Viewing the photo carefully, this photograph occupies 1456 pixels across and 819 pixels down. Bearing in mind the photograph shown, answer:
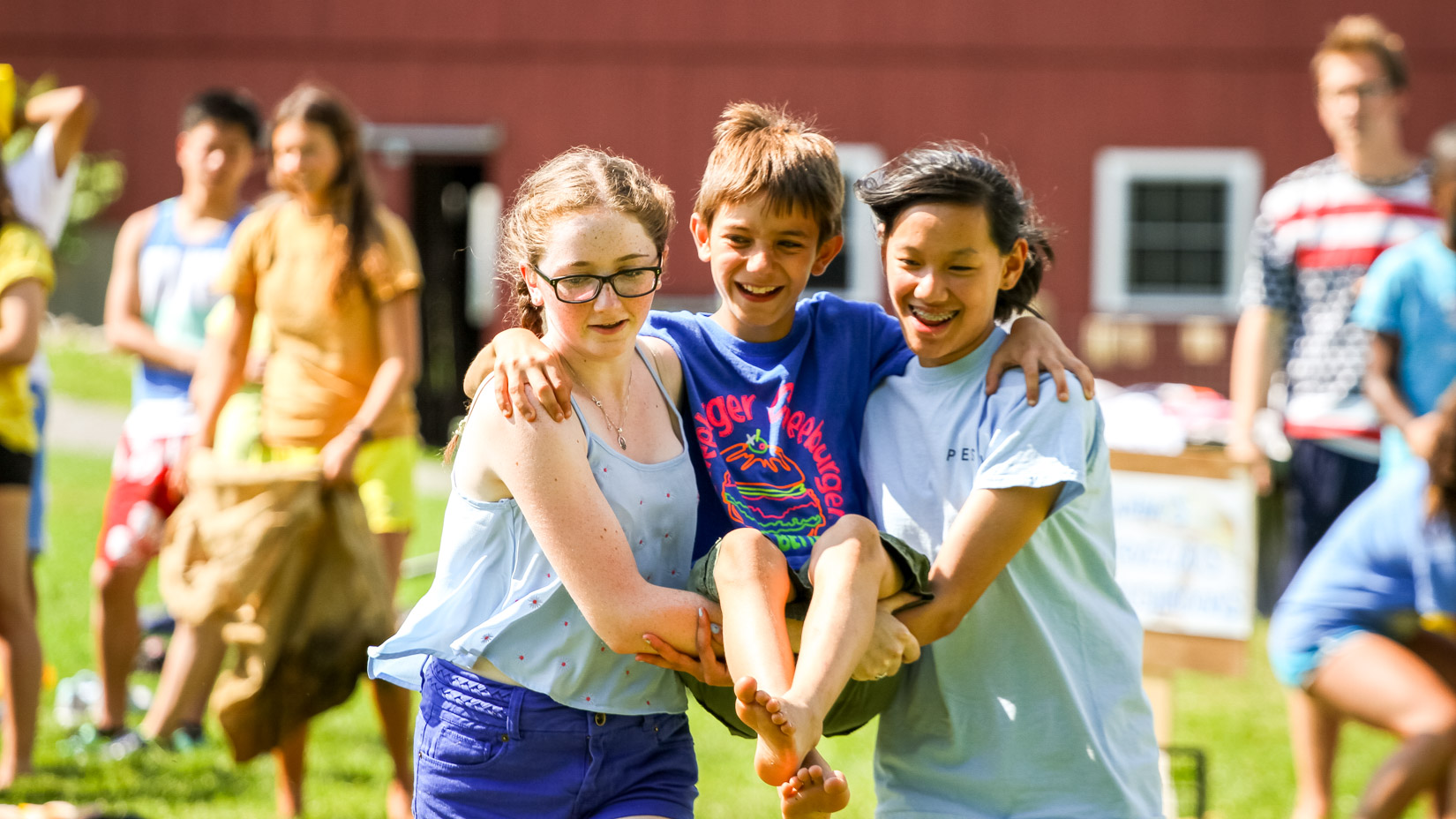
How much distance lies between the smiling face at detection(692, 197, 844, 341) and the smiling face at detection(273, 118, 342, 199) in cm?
207

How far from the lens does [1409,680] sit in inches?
131

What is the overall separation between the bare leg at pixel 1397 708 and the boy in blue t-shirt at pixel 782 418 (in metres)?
1.55

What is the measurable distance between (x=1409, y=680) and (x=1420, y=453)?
93 centimetres

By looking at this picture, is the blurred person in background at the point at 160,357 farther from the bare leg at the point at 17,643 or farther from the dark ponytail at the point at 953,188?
the dark ponytail at the point at 953,188

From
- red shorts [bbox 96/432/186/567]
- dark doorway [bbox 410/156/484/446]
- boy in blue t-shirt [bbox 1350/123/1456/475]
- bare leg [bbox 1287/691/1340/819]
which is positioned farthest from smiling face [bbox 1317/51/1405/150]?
dark doorway [bbox 410/156/484/446]

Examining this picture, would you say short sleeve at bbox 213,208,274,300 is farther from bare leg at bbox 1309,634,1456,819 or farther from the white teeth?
bare leg at bbox 1309,634,1456,819

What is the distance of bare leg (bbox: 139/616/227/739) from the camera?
436 cm

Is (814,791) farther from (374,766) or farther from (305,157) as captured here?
(374,766)

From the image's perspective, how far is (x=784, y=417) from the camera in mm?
2338

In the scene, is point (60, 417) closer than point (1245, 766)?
No

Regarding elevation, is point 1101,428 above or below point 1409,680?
above

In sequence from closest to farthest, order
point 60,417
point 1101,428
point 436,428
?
1. point 1101,428
2. point 60,417
3. point 436,428

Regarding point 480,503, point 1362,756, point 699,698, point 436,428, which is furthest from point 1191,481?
point 436,428

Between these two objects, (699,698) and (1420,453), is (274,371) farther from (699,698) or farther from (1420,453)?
(1420,453)
